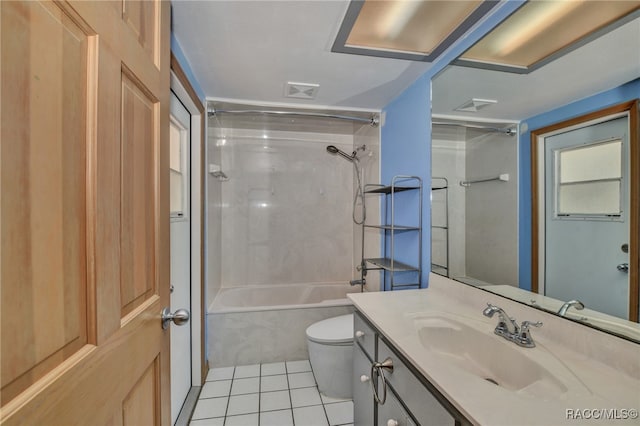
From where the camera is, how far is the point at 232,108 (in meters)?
2.37

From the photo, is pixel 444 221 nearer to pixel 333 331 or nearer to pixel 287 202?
pixel 333 331

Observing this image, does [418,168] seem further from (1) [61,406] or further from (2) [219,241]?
(2) [219,241]

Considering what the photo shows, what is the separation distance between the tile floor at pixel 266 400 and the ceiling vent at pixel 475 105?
1.93 meters

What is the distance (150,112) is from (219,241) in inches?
87.8

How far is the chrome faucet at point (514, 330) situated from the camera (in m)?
0.95

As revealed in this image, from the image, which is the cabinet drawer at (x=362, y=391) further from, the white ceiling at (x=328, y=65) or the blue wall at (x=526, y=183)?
the white ceiling at (x=328, y=65)

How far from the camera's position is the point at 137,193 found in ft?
2.42

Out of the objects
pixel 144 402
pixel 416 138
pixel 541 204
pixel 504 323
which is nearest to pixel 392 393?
pixel 504 323

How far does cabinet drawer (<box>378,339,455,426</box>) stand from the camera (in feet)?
2.49

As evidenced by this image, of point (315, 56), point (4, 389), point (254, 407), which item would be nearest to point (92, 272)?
point (4, 389)

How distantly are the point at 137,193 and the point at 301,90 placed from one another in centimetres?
159

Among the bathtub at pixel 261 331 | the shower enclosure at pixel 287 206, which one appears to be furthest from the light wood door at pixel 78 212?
the shower enclosure at pixel 287 206

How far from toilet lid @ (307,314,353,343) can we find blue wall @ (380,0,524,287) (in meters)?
0.63

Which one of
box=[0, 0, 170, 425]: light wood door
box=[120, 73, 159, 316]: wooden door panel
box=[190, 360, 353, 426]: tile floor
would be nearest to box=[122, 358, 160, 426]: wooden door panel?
box=[0, 0, 170, 425]: light wood door
